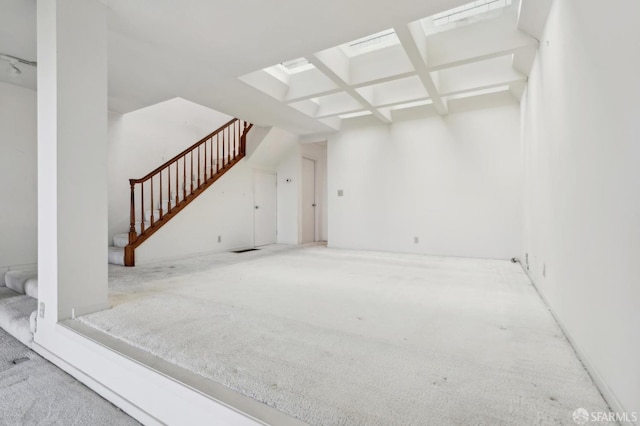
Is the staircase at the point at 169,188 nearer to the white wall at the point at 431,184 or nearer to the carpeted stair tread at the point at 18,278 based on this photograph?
the carpeted stair tread at the point at 18,278

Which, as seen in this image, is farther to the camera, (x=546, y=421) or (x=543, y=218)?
(x=543, y=218)

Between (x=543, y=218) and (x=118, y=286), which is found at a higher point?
(x=543, y=218)

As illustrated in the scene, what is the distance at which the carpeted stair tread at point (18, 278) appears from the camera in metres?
3.07

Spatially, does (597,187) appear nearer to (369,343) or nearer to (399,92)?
(369,343)

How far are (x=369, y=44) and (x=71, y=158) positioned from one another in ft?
11.5

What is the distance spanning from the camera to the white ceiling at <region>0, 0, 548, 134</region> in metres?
2.46

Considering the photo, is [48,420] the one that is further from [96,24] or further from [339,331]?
[96,24]

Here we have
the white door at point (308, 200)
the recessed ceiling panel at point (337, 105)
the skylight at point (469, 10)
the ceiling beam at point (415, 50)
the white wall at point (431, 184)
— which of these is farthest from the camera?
the white door at point (308, 200)

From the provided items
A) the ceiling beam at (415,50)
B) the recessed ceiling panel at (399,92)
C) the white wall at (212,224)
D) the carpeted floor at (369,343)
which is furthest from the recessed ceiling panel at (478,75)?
the white wall at (212,224)

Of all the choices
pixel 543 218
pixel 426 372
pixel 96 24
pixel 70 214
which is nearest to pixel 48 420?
pixel 70 214

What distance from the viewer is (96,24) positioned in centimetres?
229

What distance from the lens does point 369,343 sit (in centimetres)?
176

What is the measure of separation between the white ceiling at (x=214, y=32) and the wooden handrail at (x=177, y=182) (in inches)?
64.9

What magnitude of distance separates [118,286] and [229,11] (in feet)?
9.73
